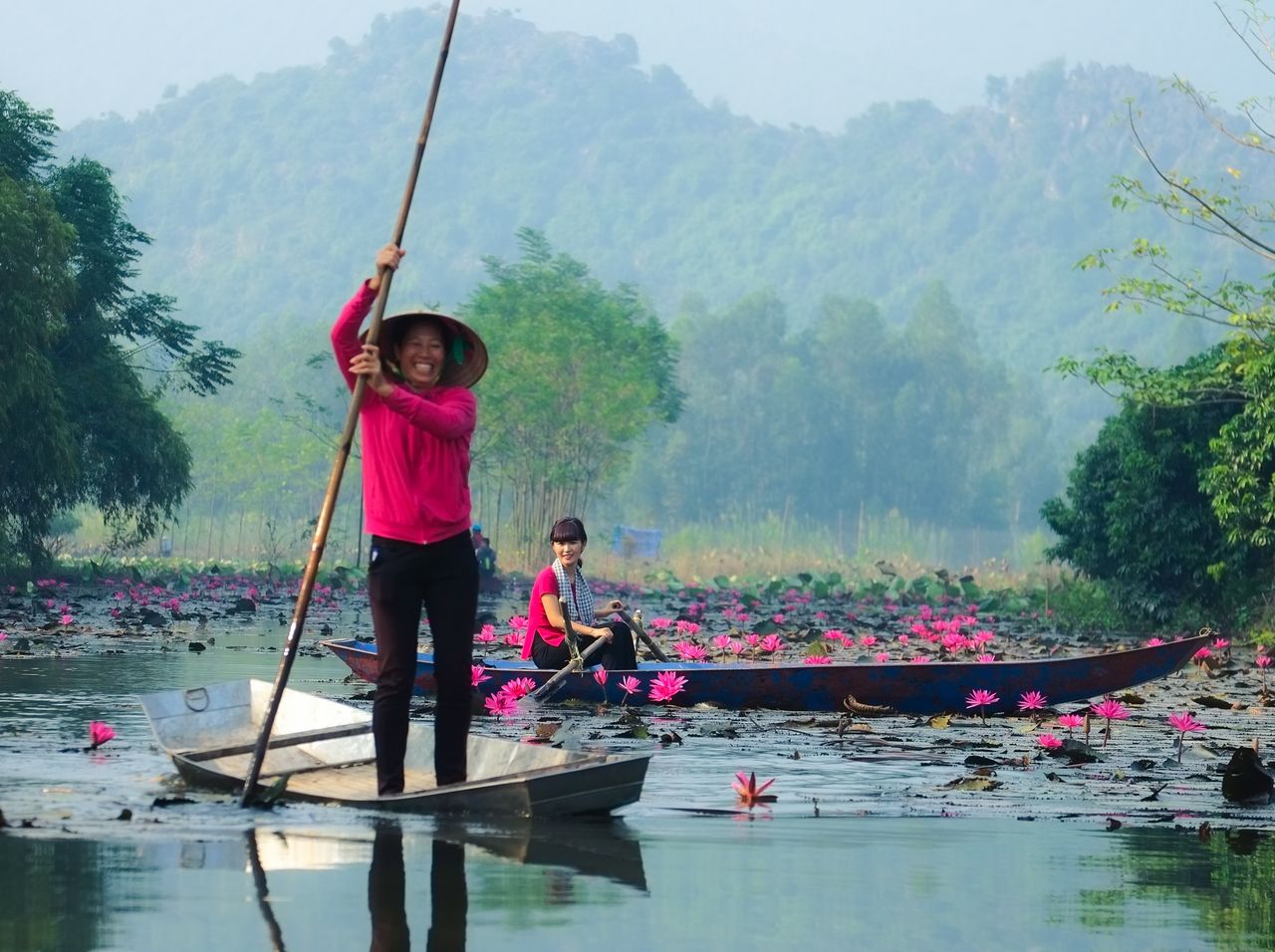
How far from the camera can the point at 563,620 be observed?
13.2 meters

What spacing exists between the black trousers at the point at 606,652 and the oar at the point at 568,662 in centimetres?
14

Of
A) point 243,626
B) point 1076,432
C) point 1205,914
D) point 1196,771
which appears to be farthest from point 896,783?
point 1076,432

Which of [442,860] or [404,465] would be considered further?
[404,465]

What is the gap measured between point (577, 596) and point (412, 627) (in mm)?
5107

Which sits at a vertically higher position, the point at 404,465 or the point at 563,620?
the point at 404,465

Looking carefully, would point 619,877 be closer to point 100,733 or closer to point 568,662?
point 100,733

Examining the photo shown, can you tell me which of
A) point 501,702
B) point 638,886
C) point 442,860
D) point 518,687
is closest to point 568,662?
point 518,687

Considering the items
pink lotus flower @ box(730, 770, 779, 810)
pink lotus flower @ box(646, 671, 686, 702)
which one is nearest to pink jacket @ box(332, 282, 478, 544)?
pink lotus flower @ box(730, 770, 779, 810)

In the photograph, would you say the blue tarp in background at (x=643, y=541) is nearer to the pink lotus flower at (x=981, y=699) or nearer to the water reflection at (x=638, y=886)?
the pink lotus flower at (x=981, y=699)

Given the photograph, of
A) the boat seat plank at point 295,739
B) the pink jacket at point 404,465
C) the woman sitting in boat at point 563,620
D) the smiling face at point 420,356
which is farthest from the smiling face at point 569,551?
the pink jacket at point 404,465

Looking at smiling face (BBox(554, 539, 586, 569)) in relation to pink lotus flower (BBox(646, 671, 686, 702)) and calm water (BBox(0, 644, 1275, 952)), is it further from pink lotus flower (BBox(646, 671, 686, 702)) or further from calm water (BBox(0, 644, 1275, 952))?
calm water (BBox(0, 644, 1275, 952))

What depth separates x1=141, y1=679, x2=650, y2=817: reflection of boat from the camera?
7.87m

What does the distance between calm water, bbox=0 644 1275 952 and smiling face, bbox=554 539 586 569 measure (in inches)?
139

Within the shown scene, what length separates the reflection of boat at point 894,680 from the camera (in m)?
13.0
